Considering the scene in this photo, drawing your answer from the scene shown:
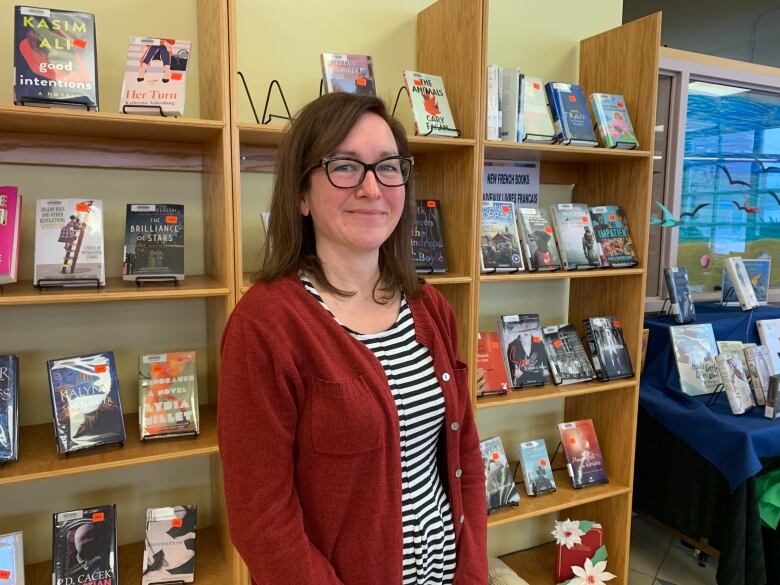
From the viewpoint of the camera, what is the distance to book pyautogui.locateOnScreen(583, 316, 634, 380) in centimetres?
239

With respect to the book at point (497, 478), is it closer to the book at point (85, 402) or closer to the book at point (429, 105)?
the book at point (429, 105)

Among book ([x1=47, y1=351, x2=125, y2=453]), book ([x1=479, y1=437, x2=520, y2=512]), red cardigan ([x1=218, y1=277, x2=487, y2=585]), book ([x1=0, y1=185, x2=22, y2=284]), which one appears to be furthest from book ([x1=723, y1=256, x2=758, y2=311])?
book ([x1=0, y1=185, x2=22, y2=284])

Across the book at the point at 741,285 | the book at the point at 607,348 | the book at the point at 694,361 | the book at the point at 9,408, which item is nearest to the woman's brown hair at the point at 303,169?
the book at the point at 9,408

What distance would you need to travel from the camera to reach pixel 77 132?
67.8 inches

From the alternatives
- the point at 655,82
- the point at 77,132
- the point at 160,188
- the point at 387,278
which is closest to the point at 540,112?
the point at 655,82

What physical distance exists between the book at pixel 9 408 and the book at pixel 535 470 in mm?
1756

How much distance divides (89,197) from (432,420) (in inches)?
51.2

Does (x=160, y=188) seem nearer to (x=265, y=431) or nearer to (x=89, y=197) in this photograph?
(x=89, y=197)

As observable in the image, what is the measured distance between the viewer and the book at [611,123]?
227cm

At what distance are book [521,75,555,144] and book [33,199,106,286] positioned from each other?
4.81 feet

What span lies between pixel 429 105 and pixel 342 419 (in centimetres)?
127

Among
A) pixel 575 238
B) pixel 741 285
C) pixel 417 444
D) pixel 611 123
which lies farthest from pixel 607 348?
pixel 417 444

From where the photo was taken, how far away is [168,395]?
1.80 m

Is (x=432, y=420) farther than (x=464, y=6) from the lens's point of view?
No
